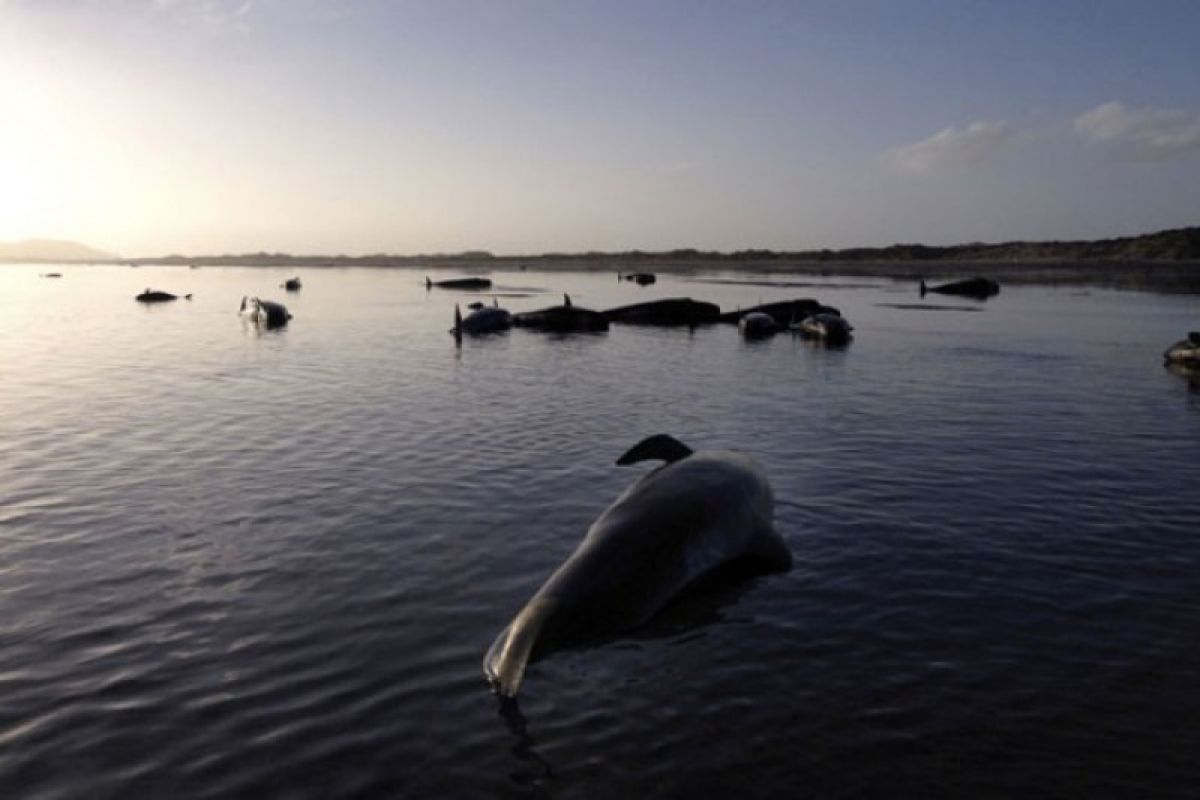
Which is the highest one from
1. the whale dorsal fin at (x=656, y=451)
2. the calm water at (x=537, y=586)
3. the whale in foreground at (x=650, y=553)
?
the whale dorsal fin at (x=656, y=451)

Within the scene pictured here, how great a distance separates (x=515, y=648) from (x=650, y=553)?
1907 mm

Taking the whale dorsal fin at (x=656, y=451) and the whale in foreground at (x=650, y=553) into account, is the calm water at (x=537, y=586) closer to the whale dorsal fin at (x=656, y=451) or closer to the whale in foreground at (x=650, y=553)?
the whale in foreground at (x=650, y=553)

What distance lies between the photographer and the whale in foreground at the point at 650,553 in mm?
7715

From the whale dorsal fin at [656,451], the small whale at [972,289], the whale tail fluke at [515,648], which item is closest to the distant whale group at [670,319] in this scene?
the whale dorsal fin at [656,451]

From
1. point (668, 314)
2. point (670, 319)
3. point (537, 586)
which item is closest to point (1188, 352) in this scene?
point (670, 319)

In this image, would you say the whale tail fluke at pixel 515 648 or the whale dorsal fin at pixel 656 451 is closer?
the whale tail fluke at pixel 515 648

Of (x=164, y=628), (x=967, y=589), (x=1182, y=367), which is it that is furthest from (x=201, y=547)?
(x=1182, y=367)

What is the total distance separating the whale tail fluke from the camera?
281 inches

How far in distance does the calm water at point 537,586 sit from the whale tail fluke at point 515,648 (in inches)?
8.0

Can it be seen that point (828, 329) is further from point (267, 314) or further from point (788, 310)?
point (267, 314)

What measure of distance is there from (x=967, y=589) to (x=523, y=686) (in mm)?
5164

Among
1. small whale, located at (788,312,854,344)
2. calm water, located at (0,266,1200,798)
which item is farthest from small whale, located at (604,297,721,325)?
calm water, located at (0,266,1200,798)

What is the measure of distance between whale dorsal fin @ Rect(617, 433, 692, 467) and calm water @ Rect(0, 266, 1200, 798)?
1.08 m

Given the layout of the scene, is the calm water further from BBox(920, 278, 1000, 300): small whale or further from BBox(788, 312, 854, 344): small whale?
BBox(920, 278, 1000, 300): small whale
